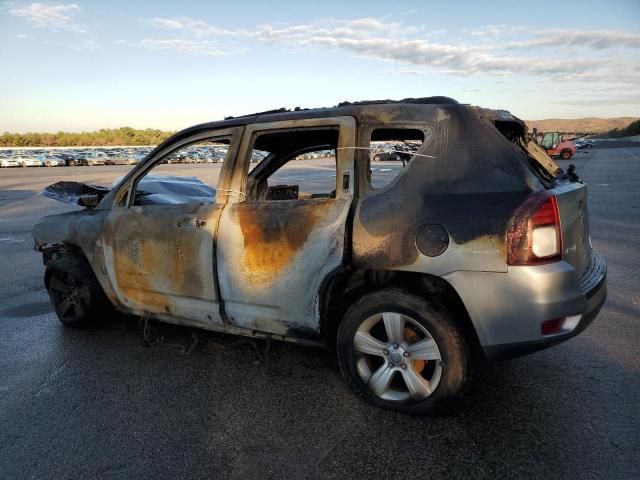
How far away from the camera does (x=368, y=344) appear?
9.28 feet

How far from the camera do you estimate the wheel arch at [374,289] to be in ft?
8.92

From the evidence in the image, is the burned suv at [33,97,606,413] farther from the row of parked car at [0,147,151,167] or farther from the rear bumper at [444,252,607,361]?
the row of parked car at [0,147,151,167]

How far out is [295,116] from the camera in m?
3.18

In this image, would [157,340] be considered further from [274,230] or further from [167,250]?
[274,230]

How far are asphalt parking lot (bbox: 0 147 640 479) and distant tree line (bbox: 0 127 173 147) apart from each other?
A: 116m

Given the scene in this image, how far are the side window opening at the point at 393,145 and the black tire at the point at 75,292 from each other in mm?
2789

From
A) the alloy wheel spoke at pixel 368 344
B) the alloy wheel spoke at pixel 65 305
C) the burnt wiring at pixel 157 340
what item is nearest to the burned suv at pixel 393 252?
the alloy wheel spoke at pixel 368 344

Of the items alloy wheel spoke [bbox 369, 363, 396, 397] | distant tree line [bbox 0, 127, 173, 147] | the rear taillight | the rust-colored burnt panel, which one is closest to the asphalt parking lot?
alloy wheel spoke [bbox 369, 363, 396, 397]

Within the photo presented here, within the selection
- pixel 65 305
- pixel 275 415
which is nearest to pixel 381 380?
pixel 275 415

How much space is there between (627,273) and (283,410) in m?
4.90

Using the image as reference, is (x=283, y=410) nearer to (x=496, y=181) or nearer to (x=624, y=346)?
(x=496, y=181)

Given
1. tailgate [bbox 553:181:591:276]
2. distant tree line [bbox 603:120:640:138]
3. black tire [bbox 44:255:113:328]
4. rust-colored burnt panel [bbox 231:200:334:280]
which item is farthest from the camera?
distant tree line [bbox 603:120:640:138]

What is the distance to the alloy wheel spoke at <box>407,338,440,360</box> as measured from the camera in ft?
8.68

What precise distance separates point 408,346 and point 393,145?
140 centimetres
